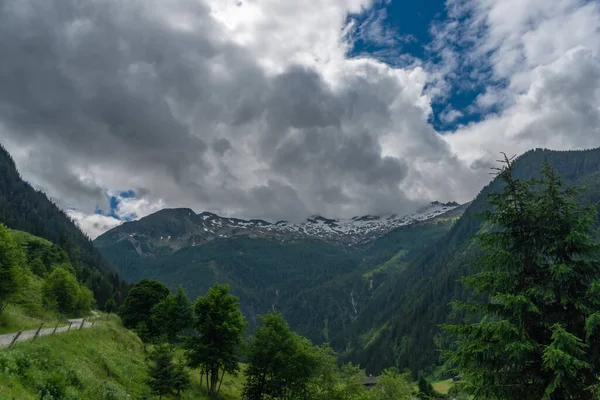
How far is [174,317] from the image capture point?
5862 cm

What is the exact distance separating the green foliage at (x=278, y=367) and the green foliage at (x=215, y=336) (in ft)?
8.78

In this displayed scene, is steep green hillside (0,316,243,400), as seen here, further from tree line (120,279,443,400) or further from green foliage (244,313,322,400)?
green foliage (244,313,322,400)

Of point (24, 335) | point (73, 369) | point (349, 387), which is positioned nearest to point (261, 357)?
point (349, 387)

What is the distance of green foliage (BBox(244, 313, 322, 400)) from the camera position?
4341cm

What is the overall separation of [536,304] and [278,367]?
112 ft

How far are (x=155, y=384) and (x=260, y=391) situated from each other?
18252mm

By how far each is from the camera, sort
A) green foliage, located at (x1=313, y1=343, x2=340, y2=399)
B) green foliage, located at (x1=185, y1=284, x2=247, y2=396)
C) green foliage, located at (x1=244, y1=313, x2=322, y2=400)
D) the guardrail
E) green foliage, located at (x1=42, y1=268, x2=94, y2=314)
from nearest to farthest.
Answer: the guardrail < green foliage, located at (x1=185, y1=284, x2=247, y2=396) < green foliage, located at (x1=244, y1=313, x2=322, y2=400) < green foliage, located at (x1=313, y1=343, x2=340, y2=399) < green foliage, located at (x1=42, y1=268, x2=94, y2=314)

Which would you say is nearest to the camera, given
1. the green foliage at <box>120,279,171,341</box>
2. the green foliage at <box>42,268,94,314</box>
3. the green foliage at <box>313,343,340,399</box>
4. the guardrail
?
the guardrail

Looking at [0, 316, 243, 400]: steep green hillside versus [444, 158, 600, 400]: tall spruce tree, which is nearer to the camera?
[444, 158, 600, 400]: tall spruce tree

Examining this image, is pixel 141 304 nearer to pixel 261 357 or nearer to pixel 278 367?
pixel 261 357

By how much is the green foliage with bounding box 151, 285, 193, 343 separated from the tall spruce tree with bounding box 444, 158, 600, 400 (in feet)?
164

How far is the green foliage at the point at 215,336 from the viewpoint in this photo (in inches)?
1581

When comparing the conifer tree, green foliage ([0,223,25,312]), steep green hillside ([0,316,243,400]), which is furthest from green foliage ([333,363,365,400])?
green foliage ([0,223,25,312])

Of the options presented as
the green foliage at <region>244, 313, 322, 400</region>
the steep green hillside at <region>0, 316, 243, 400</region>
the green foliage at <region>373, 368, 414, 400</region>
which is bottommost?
the green foliage at <region>373, 368, 414, 400</region>
